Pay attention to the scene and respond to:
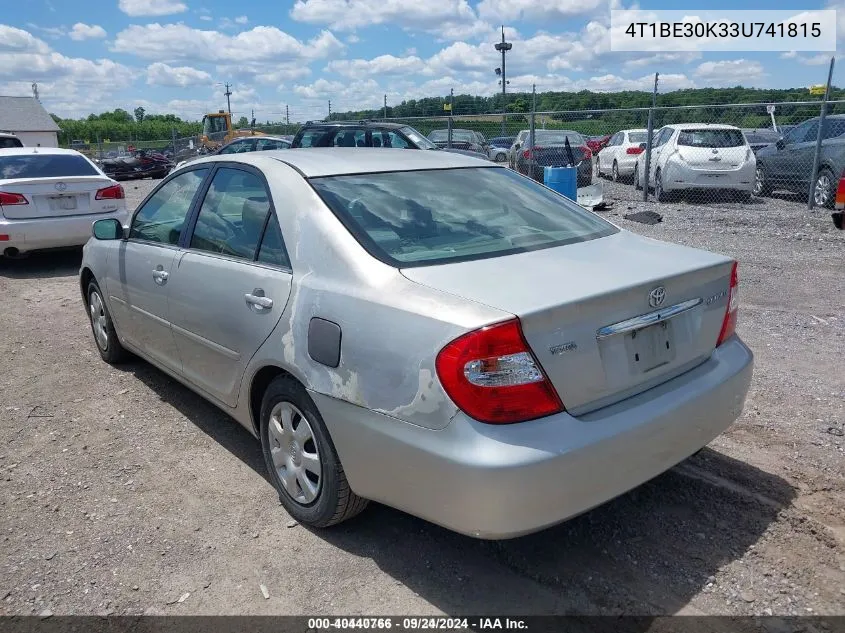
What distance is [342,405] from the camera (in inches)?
106

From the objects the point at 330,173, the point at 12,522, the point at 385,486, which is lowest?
the point at 12,522

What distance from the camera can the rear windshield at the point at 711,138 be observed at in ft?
44.4

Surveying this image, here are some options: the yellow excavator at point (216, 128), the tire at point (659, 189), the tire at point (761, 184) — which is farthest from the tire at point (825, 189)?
the yellow excavator at point (216, 128)

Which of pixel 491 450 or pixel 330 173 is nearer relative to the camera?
pixel 491 450

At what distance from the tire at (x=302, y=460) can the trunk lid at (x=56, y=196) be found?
266 inches

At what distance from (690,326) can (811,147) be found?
1167 cm

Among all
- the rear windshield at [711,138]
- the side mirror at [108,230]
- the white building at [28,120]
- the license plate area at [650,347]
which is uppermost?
the white building at [28,120]

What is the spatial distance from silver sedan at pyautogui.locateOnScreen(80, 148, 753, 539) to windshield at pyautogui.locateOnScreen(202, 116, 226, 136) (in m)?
32.9

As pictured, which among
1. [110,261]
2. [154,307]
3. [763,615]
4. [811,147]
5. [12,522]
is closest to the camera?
[763,615]

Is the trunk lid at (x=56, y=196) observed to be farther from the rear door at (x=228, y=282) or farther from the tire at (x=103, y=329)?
the rear door at (x=228, y=282)

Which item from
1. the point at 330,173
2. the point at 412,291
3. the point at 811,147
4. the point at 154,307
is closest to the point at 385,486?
the point at 412,291

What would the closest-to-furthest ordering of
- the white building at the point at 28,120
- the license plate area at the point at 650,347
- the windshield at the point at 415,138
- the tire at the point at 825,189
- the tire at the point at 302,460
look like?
the license plate area at the point at 650,347 → the tire at the point at 302,460 → the tire at the point at 825,189 → the windshield at the point at 415,138 → the white building at the point at 28,120

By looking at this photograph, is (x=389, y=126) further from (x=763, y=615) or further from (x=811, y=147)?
(x=763, y=615)

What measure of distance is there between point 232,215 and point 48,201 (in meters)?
6.16
